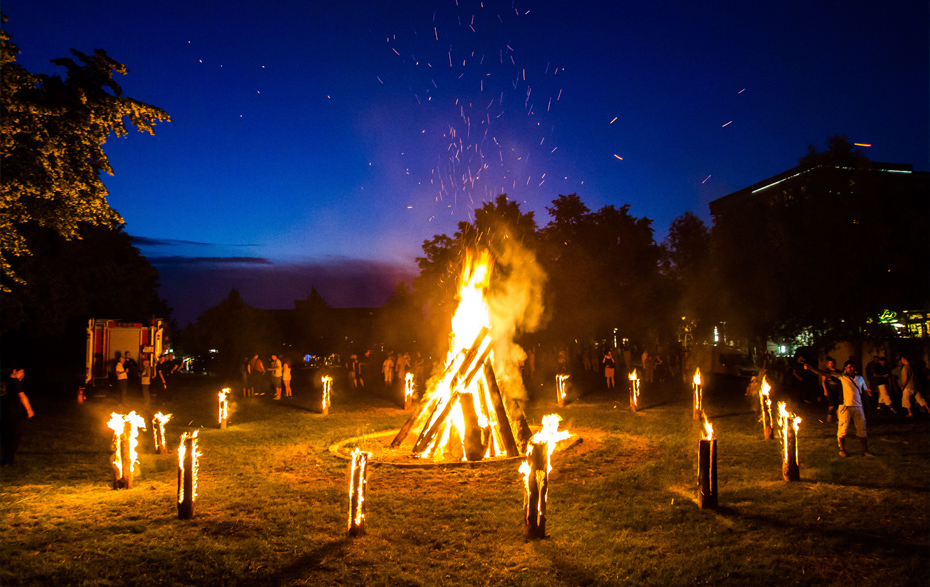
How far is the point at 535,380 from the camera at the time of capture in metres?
28.7

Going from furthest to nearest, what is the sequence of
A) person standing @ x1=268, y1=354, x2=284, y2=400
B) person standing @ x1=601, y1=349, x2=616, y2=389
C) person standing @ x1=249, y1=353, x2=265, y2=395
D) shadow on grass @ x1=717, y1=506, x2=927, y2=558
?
person standing @ x1=601, y1=349, x2=616, y2=389
person standing @ x1=249, y1=353, x2=265, y2=395
person standing @ x1=268, y1=354, x2=284, y2=400
shadow on grass @ x1=717, y1=506, x2=927, y2=558

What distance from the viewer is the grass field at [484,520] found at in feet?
17.7

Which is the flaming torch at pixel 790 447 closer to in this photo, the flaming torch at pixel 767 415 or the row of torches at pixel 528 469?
the row of torches at pixel 528 469

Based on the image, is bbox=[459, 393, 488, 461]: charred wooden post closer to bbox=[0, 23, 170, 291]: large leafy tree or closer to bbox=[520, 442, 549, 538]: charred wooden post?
bbox=[520, 442, 549, 538]: charred wooden post

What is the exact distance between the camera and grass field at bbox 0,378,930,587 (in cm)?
540

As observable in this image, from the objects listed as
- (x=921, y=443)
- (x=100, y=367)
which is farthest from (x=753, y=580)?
(x=100, y=367)

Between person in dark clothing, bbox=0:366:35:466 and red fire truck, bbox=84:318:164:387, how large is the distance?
13.5m

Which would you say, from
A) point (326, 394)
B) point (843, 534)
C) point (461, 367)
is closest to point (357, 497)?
point (461, 367)

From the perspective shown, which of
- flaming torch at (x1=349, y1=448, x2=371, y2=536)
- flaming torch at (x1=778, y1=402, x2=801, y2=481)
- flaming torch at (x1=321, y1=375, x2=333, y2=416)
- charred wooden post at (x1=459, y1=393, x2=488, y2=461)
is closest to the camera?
flaming torch at (x1=349, y1=448, x2=371, y2=536)

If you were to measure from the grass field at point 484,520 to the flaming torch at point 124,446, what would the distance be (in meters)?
0.25

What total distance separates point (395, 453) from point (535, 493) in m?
5.55

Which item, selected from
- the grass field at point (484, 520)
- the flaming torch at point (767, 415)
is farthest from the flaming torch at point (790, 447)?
the flaming torch at point (767, 415)

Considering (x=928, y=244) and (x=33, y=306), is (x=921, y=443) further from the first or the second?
(x=33, y=306)

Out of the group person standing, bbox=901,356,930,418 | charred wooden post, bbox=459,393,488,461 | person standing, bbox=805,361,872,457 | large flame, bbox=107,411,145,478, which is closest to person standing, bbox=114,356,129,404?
large flame, bbox=107,411,145,478
